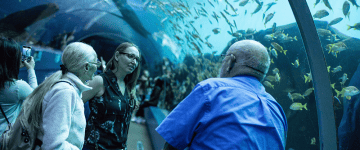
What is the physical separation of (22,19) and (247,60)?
1132cm

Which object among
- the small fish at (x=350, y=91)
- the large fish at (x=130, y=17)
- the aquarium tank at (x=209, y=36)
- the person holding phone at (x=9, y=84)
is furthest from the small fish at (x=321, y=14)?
the large fish at (x=130, y=17)

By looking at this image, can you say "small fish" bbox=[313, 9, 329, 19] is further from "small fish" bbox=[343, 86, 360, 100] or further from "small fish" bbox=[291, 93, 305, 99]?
"small fish" bbox=[291, 93, 305, 99]

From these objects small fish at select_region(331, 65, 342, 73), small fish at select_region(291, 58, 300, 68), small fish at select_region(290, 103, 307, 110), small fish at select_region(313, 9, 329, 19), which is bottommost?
small fish at select_region(290, 103, 307, 110)

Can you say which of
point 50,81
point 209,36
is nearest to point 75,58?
point 50,81

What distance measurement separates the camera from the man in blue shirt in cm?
142

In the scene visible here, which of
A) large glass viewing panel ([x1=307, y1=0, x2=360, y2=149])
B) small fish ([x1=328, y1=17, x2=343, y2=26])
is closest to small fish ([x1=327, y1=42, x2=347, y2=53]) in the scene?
large glass viewing panel ([x1=307, y1=0, x2=360, y2=149])

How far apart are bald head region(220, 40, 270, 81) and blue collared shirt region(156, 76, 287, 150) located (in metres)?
→ 0.18

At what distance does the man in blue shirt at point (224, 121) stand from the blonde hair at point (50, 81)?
69 centimetres

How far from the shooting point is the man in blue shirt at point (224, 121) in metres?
1.42

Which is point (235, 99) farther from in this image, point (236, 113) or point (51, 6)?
point (51, 6)

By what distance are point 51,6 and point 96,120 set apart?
34.1 ft

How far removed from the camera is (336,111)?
2.68 metres

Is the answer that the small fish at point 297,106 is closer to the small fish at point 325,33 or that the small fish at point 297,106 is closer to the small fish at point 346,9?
the small fish at point 325,33

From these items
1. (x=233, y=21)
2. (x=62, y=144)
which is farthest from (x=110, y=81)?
(x=233, y=21)
